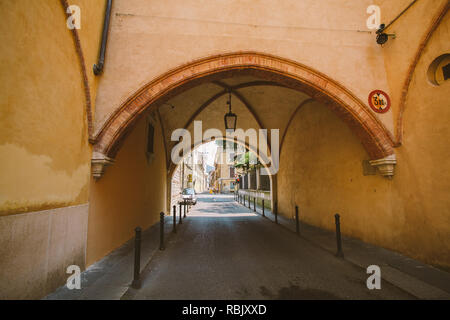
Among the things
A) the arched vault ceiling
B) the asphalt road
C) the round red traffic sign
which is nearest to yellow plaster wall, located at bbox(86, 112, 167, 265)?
the arched vault ceiling

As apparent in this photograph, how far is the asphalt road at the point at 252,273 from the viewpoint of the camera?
3.43 metres

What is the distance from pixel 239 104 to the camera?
36.5 feet

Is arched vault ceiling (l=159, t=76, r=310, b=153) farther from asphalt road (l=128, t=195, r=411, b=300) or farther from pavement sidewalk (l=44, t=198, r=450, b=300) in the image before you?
asphalt road (l=128, t=195, r=411, b=300)

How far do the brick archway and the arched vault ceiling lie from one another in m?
3.50

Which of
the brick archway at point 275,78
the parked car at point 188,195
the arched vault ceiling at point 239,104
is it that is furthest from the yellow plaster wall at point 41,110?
the parked car at point 188,195

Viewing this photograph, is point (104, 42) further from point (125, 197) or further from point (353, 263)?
point (353, 263)

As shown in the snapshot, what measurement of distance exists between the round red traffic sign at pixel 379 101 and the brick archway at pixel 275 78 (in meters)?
0.25

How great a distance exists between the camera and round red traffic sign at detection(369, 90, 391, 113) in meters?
→ 5.44

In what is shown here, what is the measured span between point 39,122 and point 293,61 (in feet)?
18.3

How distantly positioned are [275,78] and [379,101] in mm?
2779

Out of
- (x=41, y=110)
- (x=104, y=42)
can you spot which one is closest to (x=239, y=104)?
(x=104, y=42)

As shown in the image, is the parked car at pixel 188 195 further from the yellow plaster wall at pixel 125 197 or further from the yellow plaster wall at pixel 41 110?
the yellow plaster wall at pixel 41 110

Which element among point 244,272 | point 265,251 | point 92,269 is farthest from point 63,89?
point 265,251
